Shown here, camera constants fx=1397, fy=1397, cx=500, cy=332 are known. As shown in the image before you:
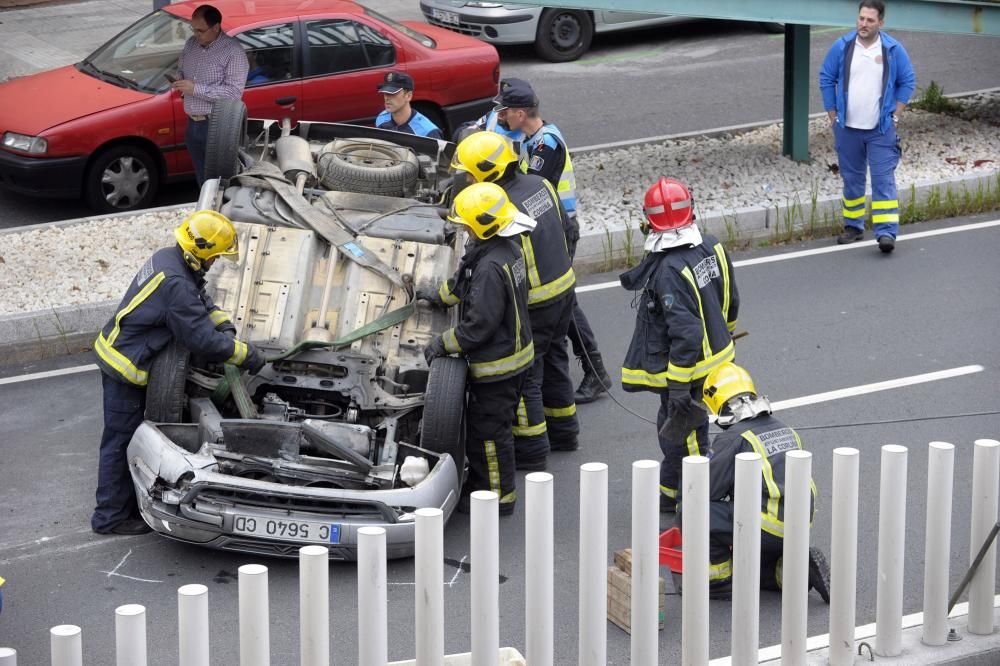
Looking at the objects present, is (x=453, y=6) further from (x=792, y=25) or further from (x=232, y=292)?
(x=232, y=292)

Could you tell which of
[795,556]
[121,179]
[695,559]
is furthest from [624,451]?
[121,179]

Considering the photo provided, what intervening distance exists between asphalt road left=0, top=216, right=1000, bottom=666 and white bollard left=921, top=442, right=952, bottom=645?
3.74 feet

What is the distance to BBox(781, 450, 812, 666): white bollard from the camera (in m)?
4.47

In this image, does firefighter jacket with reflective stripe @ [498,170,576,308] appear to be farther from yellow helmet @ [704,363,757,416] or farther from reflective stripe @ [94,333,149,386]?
reflective stripe @ [94,333,149,386]

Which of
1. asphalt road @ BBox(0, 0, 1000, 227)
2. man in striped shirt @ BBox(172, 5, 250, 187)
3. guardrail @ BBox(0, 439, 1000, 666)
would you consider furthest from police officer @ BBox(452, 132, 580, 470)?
asphalt road @ BBox(0, 0, 1000, 227)

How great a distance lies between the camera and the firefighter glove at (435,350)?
6895 mm

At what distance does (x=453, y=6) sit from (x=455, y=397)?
11.1m

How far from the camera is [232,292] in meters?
7.59

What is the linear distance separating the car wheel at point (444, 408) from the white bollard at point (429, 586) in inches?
103

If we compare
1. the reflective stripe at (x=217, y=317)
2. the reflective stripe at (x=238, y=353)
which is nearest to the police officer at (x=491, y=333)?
the reflective stripe at (x=238, y=353)

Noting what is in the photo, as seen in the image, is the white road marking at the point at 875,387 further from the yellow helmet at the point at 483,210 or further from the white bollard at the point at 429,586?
the white bollard at the point at 429,586

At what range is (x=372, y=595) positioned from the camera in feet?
13.0

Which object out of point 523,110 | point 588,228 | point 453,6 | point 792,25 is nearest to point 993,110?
point 792,25

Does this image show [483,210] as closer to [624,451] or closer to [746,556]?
[624,451]
